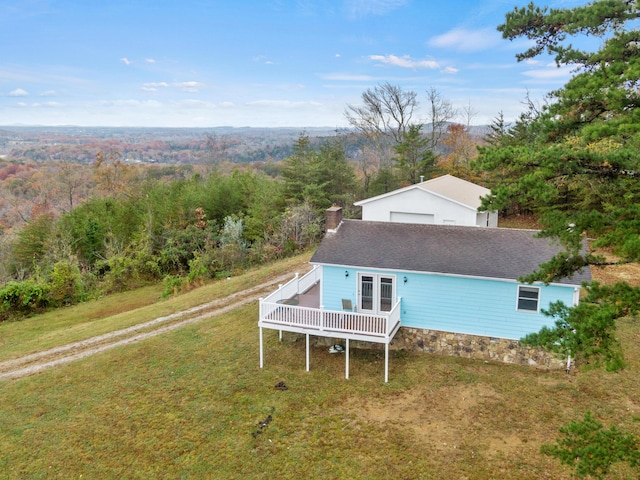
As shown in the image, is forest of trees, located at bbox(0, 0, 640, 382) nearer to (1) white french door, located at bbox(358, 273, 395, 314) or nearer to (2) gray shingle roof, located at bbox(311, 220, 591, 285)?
(2) gray shingle roof, located at bbox(311, 220, 591, 285)

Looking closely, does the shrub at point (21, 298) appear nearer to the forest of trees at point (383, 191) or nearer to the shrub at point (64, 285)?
the forest of trees at point (383, 191)

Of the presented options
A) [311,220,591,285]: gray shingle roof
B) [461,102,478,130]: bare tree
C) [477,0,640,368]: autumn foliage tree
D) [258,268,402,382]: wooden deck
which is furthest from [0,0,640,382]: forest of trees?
[258,268,402,382]: wooden deck

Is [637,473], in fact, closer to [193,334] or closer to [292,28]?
[193,334]

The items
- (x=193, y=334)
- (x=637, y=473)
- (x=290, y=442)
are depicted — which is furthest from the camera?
(x=193, y=334)

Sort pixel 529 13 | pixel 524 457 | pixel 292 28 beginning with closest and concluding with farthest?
pixel 529 13 → pixel 524 457 → pixel 292 28

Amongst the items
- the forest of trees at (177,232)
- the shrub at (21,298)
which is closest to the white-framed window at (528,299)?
the forest of trees at (177,232)

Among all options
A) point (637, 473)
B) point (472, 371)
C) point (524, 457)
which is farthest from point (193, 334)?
point (637, 473)

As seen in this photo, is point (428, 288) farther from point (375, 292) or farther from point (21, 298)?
point (21, 298)

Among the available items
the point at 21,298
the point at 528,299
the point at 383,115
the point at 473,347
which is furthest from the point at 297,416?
the point at 383,115

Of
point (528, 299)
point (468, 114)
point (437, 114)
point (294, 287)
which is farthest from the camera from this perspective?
point (468, 114)
